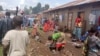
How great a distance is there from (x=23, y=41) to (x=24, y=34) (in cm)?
13

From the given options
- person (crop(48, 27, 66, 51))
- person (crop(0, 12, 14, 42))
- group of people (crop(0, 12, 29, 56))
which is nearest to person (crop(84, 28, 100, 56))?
group of people (crop(0, 12, 29, 56))

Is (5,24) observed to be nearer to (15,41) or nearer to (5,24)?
(5,24)

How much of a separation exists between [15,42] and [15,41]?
0.02 m

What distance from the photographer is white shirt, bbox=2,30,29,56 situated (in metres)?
4.61

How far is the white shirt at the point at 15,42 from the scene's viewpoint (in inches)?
181

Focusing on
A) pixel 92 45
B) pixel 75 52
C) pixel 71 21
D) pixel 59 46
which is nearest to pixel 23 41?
pixel 92 45

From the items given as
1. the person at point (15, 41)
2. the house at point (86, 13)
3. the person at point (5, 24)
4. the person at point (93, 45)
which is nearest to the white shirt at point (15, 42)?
the person at point (15, 41)

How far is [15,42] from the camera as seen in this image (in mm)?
4676

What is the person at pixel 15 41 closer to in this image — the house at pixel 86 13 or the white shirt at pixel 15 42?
the white shirt at pixel 15 42

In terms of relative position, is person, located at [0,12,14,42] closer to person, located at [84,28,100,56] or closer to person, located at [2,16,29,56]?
person, located at [84,28,100,56]

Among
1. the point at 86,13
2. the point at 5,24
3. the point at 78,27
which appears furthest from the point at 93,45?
the point at 86,13

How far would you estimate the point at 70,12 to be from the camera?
25688 mm

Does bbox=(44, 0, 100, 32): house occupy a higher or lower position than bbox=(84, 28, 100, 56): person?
higher

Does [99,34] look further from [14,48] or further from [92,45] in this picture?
[14,48]
